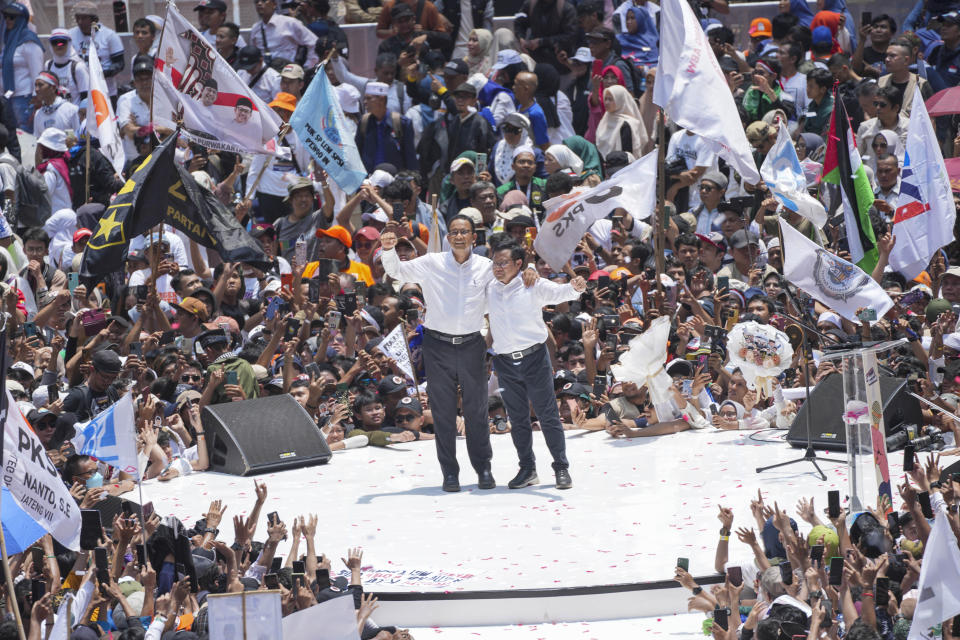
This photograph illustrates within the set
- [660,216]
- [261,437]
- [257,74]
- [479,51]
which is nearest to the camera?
[261,437]

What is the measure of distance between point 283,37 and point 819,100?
6138 mm

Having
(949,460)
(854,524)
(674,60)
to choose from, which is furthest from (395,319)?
(854,524)

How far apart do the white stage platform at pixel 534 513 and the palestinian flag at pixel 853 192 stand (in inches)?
87.4

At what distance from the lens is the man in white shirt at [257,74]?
18453 mm

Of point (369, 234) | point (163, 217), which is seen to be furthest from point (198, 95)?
point (369, 234)

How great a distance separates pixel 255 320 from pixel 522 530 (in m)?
4.49

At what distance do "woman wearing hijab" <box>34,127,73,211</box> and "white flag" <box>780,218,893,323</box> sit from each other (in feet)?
28.0

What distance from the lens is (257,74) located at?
1859 cm

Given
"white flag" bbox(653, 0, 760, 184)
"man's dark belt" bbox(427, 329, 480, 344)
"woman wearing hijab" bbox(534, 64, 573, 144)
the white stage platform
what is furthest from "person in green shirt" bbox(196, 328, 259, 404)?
"woman wearing hijab" bbox(534, 64, 573, 144)

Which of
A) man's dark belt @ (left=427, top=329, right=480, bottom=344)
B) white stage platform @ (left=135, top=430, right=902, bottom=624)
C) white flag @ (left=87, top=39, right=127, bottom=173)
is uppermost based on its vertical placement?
white flag @ (left=87, top=39, right=127, bottom=173)

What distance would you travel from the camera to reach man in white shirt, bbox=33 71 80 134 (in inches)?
730

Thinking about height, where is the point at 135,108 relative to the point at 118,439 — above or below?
above

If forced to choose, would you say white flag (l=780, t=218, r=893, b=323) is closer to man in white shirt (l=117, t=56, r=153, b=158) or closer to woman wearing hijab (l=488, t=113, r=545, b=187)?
woman wearing hijab (l=488, t=113, r=545, b=187)

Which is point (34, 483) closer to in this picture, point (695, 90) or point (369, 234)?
point (695, 90)
